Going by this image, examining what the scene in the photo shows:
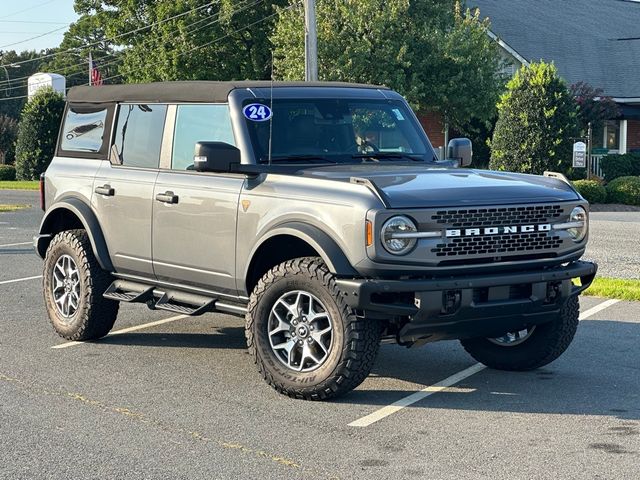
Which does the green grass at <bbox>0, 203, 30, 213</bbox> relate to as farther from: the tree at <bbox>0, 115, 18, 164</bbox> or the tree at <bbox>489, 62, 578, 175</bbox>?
the tree at <bbox>0, 115, 18, 164</bbox>

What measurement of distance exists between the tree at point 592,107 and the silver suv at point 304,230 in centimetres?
2673

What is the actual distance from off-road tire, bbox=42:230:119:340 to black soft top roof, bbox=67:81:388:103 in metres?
1.17

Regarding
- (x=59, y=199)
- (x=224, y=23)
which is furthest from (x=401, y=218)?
(x=224, y=23)

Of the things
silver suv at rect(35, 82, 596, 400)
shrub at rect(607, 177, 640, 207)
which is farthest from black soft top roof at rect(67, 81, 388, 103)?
shrub at rect(607, 177, 640, 207)

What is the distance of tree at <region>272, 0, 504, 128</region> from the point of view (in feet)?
110

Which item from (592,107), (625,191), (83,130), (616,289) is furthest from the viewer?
(592,107)

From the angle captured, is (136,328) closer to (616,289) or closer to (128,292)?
(128,292)

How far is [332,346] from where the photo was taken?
6508mm

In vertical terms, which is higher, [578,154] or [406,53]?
[406,53]

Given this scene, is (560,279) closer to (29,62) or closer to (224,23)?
(224,23)

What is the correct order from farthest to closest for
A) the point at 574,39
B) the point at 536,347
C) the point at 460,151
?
the point at 574,39, the point at 460,151, the point at 536,347

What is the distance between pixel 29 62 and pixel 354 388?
11286cm

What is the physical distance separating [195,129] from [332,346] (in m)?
2.26

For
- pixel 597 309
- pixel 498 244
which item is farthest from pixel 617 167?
pixel 498 244
